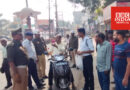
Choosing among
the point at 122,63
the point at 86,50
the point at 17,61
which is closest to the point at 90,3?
the point at 86,50

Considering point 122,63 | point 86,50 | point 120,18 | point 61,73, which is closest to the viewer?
point 122,63

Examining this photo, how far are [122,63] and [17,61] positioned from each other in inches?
88.8

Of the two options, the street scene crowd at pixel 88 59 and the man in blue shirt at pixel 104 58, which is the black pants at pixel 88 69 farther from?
the man in blue shirt at pixel 104 58

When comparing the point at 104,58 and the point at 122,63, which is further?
the point at 104,58

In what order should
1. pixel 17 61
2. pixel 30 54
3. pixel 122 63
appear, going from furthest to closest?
pixel 30 54 < pixel 17 61 < pixel 122 63

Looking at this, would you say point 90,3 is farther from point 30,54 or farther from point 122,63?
point 122,63

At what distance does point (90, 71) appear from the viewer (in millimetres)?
5090

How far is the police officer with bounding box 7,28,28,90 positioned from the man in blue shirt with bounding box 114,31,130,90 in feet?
6.78

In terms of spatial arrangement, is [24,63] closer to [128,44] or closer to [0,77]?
[128,44]

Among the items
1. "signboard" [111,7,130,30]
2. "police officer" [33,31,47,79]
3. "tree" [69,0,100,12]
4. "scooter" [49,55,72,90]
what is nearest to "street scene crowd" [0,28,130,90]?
"scooter" [49,55,72,90]

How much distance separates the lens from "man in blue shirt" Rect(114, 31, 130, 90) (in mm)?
3436

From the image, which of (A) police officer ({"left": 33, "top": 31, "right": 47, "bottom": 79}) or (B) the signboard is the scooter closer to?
(A) police officer ({"left": 33, "top": 31, "right": 47, "bottom": 79})

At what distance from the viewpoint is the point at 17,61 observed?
4.21m

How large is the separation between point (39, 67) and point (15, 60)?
2.98 metres
